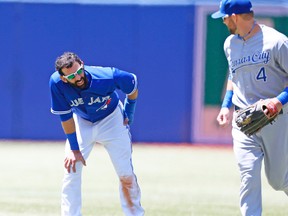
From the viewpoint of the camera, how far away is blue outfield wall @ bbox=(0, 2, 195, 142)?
18609 mm

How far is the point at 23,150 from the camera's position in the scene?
658 inches

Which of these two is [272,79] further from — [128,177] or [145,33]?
[145,33]

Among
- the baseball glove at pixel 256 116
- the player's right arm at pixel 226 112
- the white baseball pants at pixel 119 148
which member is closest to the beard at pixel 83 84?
the white baseball pants at pixel 119 148

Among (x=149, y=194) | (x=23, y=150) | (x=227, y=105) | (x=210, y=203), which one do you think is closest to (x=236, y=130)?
(x=227, y=105)

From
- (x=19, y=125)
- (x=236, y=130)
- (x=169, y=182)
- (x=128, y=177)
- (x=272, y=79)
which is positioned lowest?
(x=19, y=125)

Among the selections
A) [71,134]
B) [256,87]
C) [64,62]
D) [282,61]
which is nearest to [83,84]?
[64,62]

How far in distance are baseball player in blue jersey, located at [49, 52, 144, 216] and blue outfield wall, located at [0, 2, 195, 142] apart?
1036 centimetres

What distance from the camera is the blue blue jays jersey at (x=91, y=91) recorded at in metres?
→ 7.86

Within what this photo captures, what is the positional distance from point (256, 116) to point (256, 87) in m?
0.34

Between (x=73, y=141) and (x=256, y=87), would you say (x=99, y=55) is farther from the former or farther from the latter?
(x=256, y=87)

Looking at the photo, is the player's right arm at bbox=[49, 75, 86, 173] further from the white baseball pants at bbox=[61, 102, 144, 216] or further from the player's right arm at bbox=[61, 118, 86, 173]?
the white baseball pants at bbox=[61, 102, 144, 216]

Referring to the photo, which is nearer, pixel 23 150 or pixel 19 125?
pixel 23 150

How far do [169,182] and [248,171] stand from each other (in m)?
5.15

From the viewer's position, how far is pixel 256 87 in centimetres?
727
